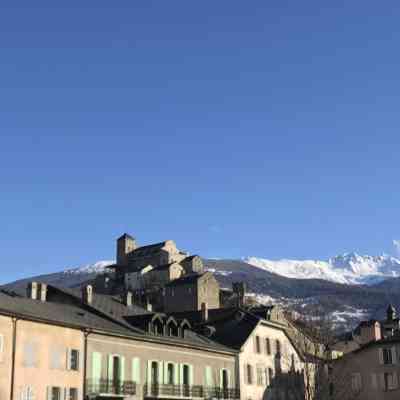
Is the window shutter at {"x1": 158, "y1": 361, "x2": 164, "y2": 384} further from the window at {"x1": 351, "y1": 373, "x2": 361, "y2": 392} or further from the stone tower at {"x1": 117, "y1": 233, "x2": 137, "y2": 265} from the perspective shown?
the stone tower at {"x1": 117, "y1": 233, "x2": 137, "y2": 265}

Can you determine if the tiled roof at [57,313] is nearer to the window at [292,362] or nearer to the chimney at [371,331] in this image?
the window at [292,362]

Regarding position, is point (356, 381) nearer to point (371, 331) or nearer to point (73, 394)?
point (371, 331)

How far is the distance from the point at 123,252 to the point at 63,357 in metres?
141

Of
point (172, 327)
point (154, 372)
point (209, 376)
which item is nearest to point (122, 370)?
point (154, 372)

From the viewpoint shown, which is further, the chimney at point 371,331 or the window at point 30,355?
the chimney at point 371,331

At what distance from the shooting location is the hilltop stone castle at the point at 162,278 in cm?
12888

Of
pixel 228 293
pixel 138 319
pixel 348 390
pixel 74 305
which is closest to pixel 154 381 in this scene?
pixel 138 319

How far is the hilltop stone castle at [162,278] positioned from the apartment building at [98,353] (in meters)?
68.1

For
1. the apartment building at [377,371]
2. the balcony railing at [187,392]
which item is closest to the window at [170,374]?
the balcony railing at [187,392]

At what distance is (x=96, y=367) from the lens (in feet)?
139

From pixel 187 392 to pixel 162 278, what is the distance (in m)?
103

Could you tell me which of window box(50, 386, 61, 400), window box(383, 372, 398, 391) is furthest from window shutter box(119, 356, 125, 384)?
window box(383, 372, 398, 391)

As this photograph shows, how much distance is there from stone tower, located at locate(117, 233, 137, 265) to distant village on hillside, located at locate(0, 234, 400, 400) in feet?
325

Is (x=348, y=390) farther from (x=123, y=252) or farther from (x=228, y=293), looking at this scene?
(x=123, y=252)
